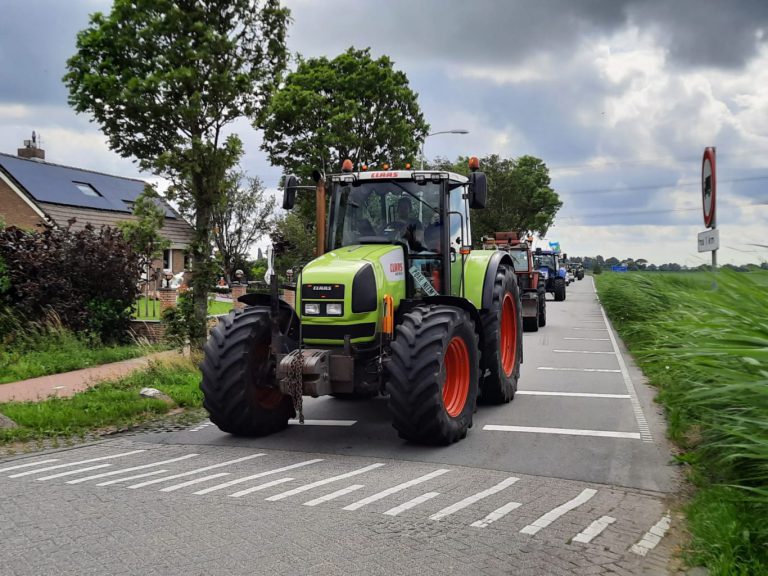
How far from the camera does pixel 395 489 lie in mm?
5863

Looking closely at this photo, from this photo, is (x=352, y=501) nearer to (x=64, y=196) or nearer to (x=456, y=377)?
(x=456, y=377)

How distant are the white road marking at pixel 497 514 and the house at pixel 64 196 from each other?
24729 millimetres

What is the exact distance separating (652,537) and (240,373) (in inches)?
160

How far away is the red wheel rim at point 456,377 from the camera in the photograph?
7691 mm

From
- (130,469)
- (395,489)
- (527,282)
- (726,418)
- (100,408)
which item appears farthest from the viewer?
(527,282)

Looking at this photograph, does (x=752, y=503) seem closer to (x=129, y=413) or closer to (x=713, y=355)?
(x=713, y=355)

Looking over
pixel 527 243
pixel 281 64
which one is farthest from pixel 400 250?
pixel 527 243

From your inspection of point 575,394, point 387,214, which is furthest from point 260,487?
point 575,394

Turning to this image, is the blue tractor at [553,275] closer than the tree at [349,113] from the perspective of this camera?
No

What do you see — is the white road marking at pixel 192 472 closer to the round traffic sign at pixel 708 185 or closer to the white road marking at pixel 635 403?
the white road marking at pixel 635 403

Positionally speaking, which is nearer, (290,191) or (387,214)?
(290,191)

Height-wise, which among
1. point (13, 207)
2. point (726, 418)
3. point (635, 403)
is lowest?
point (635, 403)

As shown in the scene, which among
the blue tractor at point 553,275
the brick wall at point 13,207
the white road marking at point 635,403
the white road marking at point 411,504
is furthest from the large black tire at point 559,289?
the white road marking at point 411,504

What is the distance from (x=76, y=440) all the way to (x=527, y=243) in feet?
55.1
